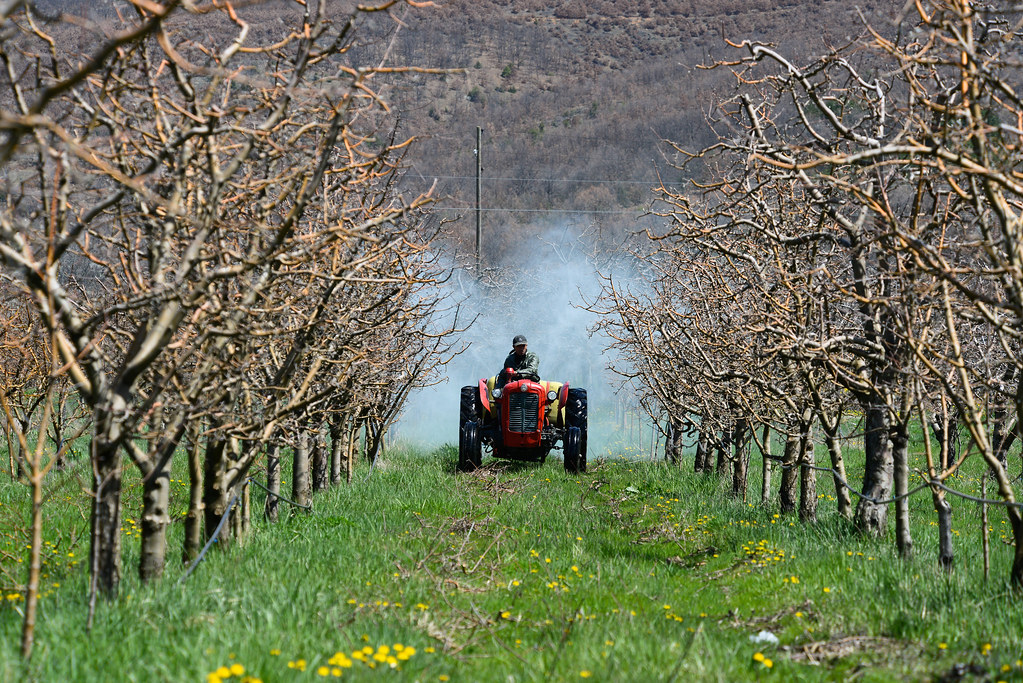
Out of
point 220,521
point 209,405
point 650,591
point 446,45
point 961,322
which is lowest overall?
point 650,591

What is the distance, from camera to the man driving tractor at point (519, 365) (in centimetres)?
1438

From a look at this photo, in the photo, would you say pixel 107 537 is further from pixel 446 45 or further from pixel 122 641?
pixel 446 45

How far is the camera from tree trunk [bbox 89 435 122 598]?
14.1 feet

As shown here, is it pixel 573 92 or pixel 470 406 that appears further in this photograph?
pixel 573 92

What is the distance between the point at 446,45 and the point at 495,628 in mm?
107031

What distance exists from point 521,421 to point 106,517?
999 cm

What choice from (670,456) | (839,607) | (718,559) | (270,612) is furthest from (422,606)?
(670,456)

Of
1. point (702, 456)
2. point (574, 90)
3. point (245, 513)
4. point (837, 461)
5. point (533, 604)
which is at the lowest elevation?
point (533, 604)

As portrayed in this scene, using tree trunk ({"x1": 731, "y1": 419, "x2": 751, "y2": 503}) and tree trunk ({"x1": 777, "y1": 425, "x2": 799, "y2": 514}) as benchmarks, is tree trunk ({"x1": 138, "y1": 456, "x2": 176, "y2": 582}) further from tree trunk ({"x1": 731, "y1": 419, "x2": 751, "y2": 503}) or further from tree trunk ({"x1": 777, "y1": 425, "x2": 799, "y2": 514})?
tree trunk ({"x1": 731, "y1": 419, "x2": 751, "y2": 503})

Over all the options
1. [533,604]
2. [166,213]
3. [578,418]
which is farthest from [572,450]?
[166,213]

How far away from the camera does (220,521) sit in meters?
5.94

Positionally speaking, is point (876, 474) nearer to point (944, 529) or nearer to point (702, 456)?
point (944, 529)

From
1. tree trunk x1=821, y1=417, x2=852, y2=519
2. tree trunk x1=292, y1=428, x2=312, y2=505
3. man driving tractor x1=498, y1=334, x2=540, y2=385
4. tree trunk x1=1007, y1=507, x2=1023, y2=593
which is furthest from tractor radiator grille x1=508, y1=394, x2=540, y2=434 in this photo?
tree trunk x1=1007, y1=507, x2=1023, y2=593

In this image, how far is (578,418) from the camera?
14.8m
